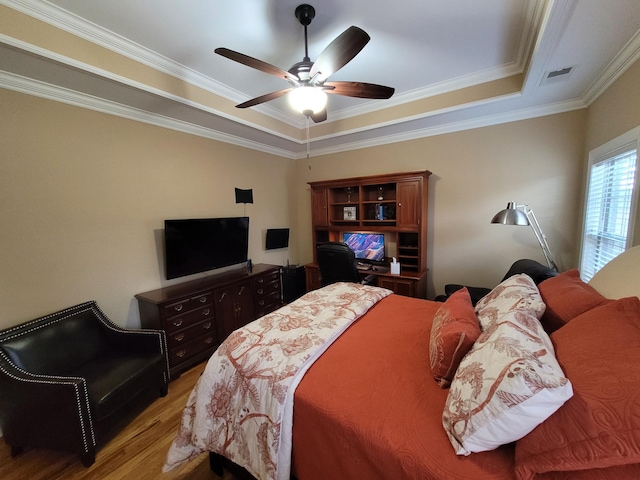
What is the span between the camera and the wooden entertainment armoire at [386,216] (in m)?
3.14

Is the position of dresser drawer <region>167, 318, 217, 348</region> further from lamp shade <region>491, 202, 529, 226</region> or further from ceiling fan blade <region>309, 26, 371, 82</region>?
lamp shade <region>491, 202, 529, 226</region>

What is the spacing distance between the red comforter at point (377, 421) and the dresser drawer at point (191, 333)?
172 centimetres

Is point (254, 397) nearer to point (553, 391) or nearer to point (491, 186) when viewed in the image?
point (553, 391)

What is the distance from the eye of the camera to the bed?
734 mm

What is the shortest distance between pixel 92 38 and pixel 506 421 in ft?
10.1

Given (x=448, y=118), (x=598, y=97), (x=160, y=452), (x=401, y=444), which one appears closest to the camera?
(x=401, y=444)

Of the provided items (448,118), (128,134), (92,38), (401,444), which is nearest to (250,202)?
(128,134)

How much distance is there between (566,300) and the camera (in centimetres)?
128

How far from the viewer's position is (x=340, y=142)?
3711 millimetres

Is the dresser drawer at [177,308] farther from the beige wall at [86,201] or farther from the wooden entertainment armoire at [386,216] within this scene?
the wooden entertainment armoire at [386,216]

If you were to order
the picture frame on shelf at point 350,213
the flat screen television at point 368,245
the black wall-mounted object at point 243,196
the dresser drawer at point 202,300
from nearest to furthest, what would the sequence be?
the dresser drawer at point 202,300 < the black wall-mounted object at point 243,196 < the flat screen television at point 368,245 < the picture frame on shelf at point 350,213

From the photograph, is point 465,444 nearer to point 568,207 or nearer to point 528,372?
point 528,372

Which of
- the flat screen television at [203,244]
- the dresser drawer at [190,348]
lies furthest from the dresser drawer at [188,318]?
the flat screen television at [203,244]

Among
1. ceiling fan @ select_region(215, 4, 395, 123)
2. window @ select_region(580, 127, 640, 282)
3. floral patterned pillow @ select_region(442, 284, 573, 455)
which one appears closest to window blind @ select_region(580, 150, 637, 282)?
window @ select_region(580, 127, 640, 282)
